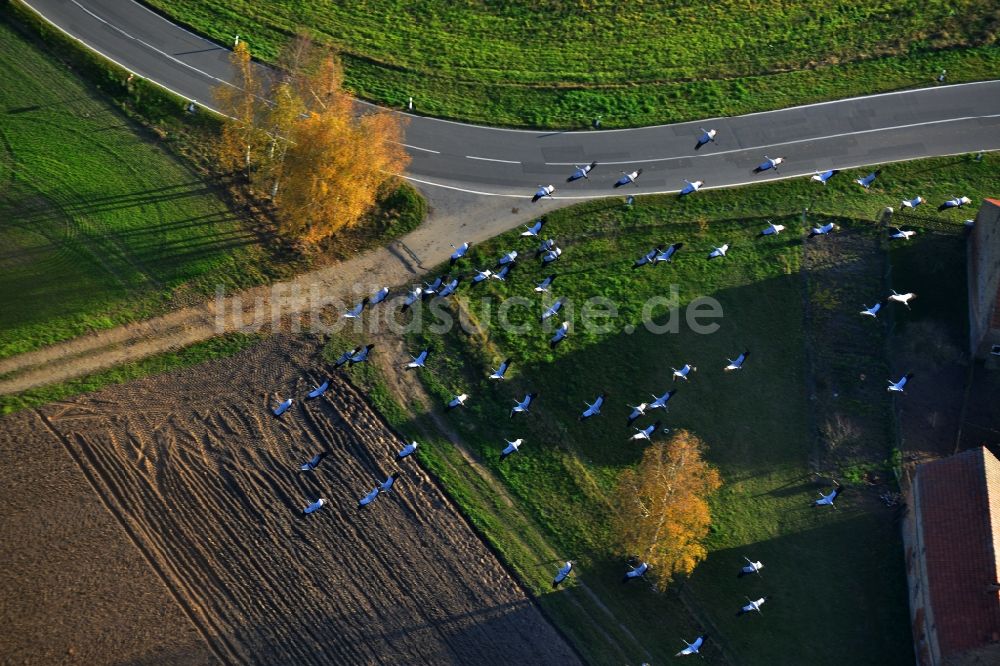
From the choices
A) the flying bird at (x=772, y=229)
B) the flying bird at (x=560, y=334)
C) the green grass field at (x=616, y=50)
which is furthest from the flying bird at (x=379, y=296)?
the flying bird at (x=772, y=229)

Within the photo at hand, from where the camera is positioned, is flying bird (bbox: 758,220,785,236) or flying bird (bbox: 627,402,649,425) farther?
flying bird (bbox: 758,220,785,236)

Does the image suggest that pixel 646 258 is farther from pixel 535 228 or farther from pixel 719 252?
pixel 535 228

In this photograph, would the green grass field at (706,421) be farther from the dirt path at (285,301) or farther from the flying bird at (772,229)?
the dirt path at (285,301)

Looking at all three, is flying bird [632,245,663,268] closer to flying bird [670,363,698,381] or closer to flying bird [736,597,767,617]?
flying bird [670,363,698,381]

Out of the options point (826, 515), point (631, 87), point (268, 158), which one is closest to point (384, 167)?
point (268, 158)

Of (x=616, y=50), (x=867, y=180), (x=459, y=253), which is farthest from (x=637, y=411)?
(x=616, y=50)

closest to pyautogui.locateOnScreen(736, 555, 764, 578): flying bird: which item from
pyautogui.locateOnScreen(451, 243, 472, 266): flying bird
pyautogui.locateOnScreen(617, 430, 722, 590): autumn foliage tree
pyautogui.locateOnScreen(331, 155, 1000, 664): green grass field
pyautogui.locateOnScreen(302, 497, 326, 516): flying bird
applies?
pyautogui.locateOnScreen(331, 155, 1000, 664): green grass field
